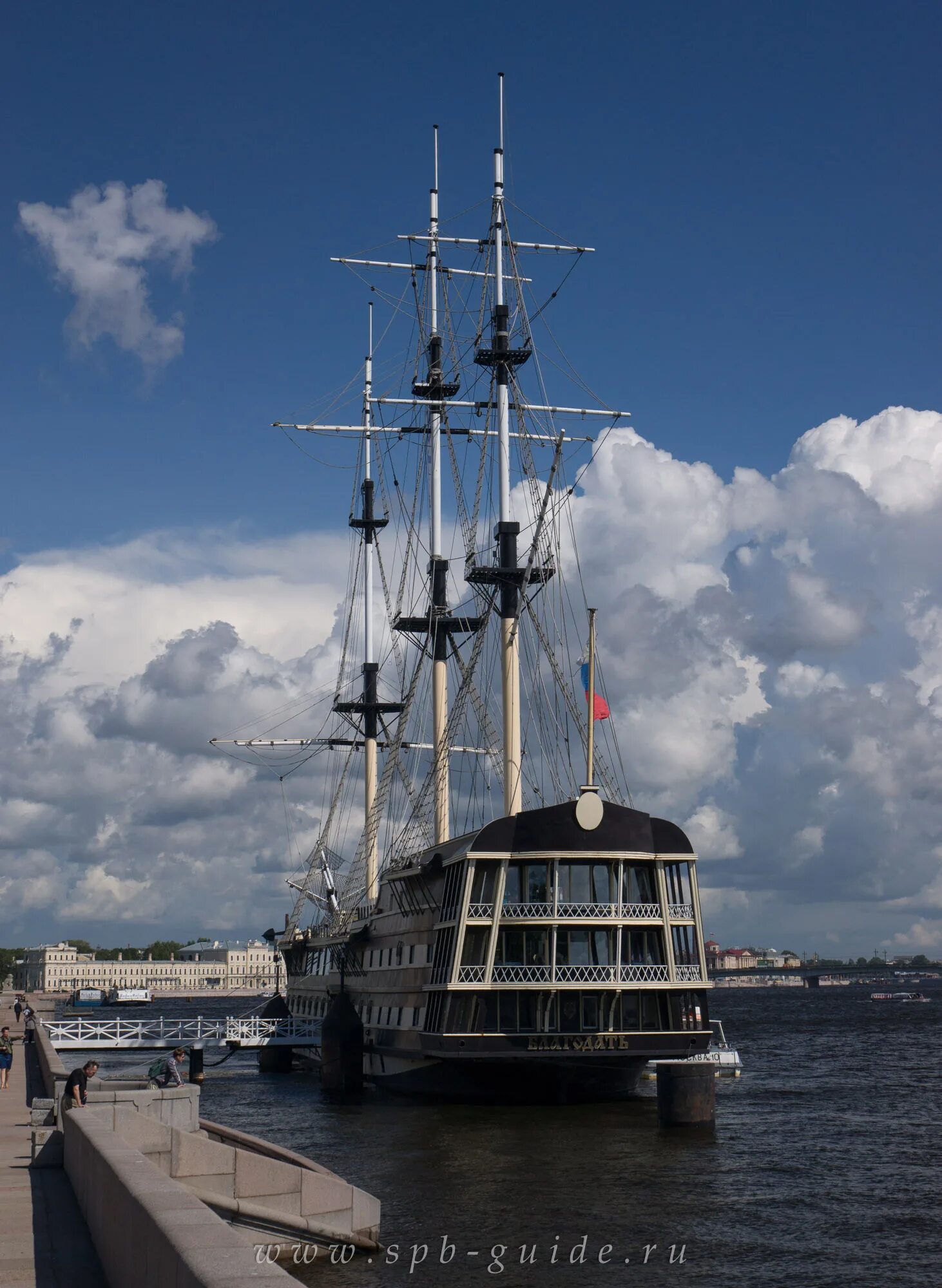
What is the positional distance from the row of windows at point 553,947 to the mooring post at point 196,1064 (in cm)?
2709

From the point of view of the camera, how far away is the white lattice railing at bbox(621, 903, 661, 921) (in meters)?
47.0

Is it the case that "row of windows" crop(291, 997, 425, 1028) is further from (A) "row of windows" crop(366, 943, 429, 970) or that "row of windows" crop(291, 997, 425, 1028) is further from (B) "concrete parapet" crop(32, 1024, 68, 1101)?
(B) "concrete parapet" crop(32, 1024, 68, 1101)

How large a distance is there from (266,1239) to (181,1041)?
5283 centimetres

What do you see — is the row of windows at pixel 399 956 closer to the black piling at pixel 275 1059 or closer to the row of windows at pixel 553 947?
the row of windows at pixel 553 947

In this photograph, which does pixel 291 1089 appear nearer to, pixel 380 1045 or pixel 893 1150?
pixel 380 1045

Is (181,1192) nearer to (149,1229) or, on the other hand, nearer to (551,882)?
(149,1229)

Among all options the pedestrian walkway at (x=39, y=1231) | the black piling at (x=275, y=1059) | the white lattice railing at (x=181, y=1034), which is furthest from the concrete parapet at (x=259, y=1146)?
the black piling at (x=275, y=1059)

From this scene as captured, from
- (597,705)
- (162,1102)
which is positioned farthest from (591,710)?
(162,1102)

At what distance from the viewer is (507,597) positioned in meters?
57.1

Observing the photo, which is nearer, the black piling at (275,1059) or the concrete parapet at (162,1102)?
the concrete parapet at (162,1102)

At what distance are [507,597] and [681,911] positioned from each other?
15.1 metres

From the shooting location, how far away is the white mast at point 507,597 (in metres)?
55.5

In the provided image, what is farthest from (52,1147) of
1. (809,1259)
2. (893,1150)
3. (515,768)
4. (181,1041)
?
(181,1041)

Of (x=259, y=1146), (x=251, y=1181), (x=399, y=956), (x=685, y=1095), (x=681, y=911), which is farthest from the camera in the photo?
(x=399, y=956)
